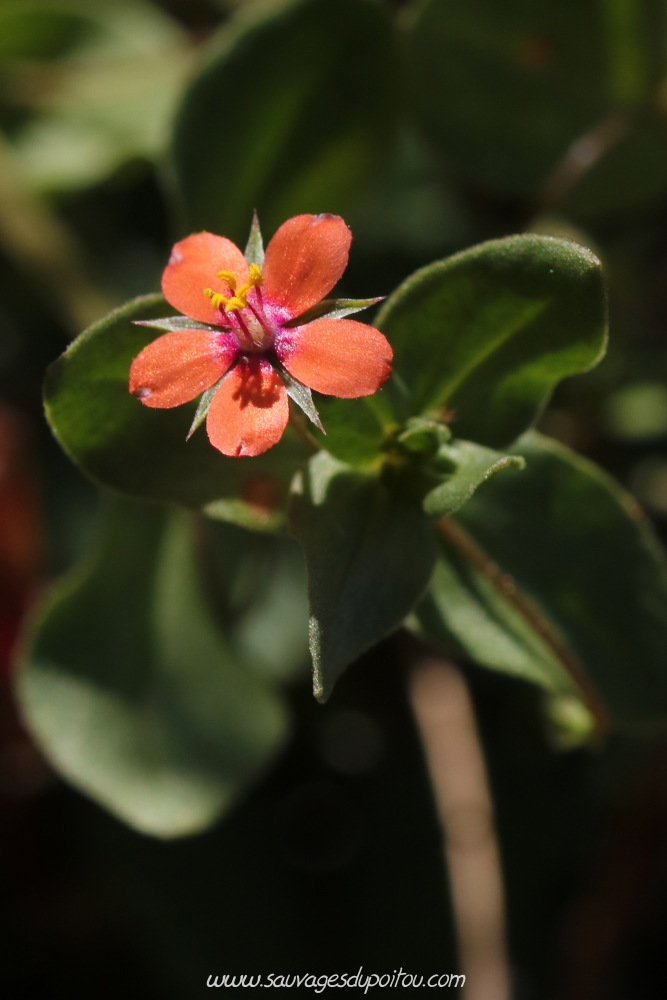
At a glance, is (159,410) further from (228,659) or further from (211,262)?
(228,659)

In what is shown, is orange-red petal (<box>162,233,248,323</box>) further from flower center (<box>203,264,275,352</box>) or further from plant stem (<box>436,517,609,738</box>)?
plant stem (<box>436,517,609,738</box>)

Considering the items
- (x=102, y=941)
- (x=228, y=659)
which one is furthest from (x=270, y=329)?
(x=102, y=941)

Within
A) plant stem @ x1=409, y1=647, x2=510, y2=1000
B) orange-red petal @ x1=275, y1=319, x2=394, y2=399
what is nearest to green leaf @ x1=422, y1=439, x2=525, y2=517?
orange-red petal @ x1=275, y1=319, x2=394, y2=399

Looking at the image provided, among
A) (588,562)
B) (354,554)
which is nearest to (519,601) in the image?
(588,562)

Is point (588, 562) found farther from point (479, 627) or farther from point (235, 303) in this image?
point (235, 303)

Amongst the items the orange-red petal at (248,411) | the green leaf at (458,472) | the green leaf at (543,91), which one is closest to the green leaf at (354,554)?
the green leaf at (458,472)

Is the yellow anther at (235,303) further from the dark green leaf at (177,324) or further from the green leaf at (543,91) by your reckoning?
the green leaf at (543,91)
